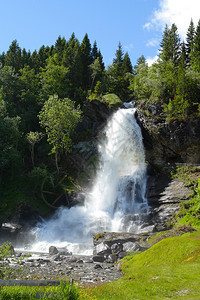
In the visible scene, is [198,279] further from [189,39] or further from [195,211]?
[189,39]

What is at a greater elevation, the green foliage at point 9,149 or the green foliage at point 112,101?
the green foliage at point 112,101

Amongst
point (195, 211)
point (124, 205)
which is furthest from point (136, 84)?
point (195, 211)

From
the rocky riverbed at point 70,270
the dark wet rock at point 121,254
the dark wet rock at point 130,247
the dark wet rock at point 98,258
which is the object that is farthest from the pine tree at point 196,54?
the rocky riverbed at point 70,270

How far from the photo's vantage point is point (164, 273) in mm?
11469

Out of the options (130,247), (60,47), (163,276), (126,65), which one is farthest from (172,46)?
(163,276)

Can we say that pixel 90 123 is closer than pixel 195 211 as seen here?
No

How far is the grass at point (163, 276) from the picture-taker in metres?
9.07

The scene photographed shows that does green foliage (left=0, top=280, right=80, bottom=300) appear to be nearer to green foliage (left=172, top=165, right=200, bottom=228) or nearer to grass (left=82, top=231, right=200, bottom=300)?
grass (left=82, top=231, right=200, bottom=300)

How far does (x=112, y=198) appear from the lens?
1382 inches

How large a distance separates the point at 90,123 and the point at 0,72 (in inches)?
818

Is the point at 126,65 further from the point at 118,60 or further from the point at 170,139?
the point at 170,139

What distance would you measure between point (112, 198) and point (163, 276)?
79.2 ft

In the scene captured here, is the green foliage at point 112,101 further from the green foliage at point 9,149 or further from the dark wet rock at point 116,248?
the dark wet rock at point 116,248

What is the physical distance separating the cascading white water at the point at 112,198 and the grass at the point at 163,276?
39.6 ft
